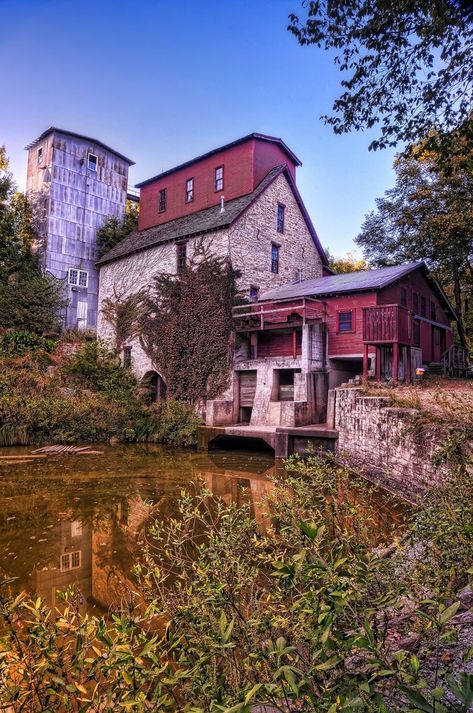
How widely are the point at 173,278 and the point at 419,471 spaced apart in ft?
53.3

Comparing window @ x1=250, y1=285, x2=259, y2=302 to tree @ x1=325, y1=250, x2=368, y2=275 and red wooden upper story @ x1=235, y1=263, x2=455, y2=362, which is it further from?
tree @ x1=325, y1=250, x2=368, y2=275

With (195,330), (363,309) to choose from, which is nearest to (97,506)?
(363,309)

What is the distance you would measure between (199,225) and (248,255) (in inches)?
117

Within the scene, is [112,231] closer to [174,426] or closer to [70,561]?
[174,426]

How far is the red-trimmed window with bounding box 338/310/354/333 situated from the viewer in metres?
17.9

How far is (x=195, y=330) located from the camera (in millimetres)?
20234

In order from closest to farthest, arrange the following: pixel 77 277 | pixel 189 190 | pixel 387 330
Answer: pixel 387 330 → pixel 189 190 → pixel 77 277

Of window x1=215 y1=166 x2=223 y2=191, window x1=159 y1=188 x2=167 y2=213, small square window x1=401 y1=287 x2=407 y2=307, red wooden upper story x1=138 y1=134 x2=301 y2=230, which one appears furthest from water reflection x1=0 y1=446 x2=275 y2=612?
window x1=159 y1=188 x2=167 y2=213

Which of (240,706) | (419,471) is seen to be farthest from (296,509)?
(419,471)

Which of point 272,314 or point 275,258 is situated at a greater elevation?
point 275,258

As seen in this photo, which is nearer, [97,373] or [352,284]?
[352,284]

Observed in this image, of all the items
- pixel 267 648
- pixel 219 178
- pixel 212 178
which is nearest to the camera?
pixel 267 648

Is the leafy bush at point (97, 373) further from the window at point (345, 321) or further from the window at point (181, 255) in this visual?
the window at point (345, 321)

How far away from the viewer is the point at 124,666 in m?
1.80
